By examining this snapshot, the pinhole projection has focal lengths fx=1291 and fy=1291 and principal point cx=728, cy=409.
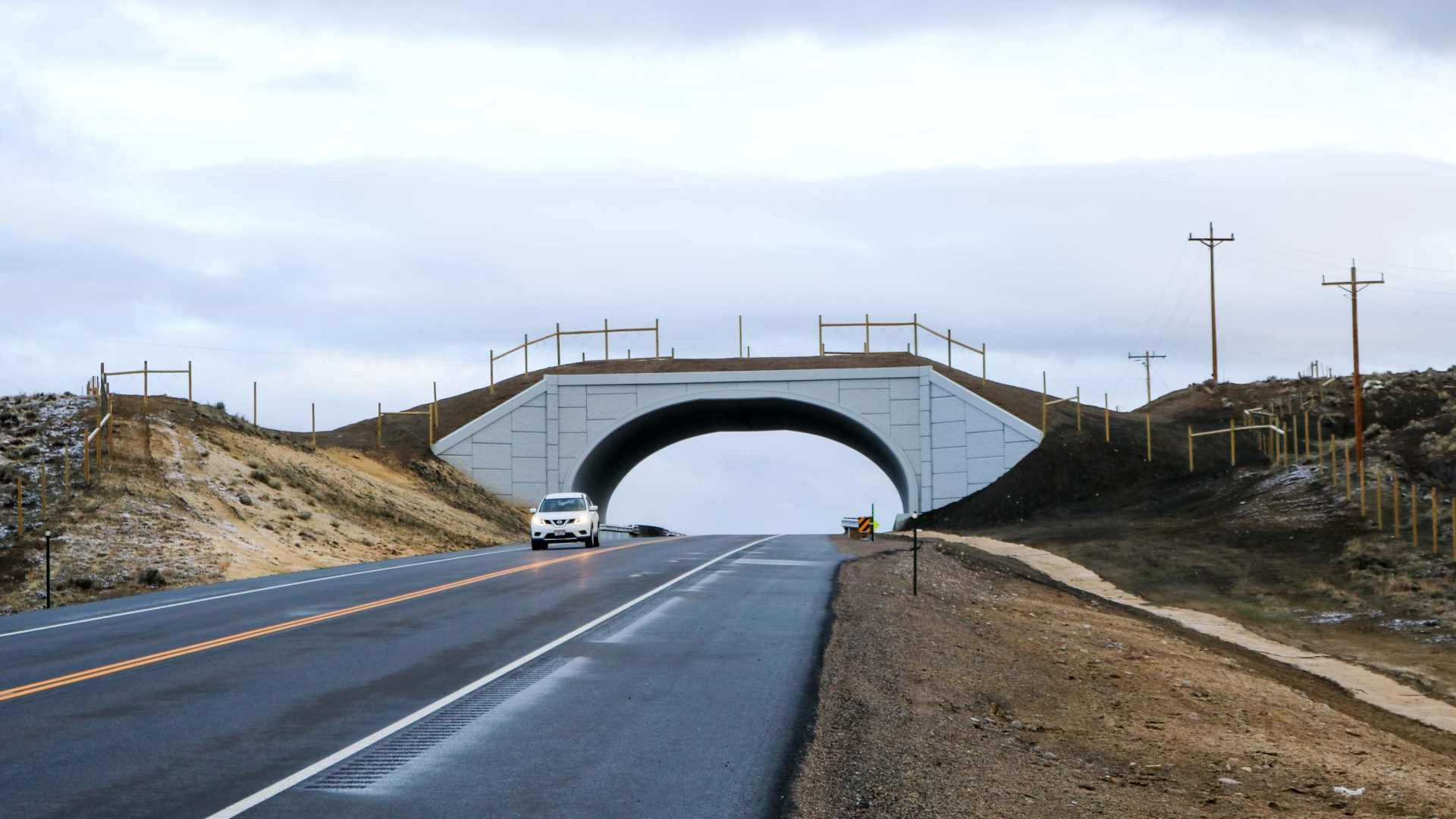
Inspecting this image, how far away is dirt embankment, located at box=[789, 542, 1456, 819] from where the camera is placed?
347 inches

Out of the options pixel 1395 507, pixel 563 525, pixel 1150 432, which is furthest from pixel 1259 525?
pixel 563 525

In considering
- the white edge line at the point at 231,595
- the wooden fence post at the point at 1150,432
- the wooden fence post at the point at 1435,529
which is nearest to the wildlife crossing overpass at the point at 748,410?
the wooden fence post at the point at 1150,432

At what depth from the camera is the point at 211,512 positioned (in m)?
34.8

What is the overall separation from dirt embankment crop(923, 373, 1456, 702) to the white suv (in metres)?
14.5

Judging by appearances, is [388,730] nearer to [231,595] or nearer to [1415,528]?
[231,595]

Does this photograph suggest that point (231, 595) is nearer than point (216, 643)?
No

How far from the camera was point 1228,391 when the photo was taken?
221 feet

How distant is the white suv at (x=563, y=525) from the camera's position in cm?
3619

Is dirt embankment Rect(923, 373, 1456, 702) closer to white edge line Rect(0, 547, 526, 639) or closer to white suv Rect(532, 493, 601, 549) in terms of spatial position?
white suv Rect(532, 493, 601, 549)

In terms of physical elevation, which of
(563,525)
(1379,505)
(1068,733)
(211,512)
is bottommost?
(1068,733)

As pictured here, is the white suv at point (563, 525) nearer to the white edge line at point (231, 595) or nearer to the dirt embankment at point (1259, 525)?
the white edge line at point (231, 595)

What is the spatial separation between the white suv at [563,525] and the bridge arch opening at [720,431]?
768 inches

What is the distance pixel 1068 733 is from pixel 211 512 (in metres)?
28.5

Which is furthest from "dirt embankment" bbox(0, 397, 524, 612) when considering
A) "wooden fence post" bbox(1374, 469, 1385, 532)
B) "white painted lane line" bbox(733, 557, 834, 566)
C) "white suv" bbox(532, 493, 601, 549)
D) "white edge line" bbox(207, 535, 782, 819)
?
"wooden fence post" bbox(1374, 469, 1385, 532)
